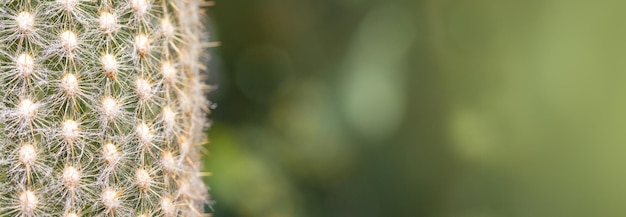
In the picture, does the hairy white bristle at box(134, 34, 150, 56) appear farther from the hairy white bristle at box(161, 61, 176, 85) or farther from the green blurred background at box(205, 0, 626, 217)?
the green blurred background at box(205, 0, 626, 217)

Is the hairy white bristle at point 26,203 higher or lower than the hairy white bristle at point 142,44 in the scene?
lower

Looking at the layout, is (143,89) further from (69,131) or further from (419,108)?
(419,108)

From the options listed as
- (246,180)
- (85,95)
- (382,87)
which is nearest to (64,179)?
(85,95)

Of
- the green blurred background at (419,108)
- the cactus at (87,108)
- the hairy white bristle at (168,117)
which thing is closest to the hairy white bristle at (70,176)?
the cactus at (87,108)

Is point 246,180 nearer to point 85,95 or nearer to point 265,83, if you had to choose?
point 265,83

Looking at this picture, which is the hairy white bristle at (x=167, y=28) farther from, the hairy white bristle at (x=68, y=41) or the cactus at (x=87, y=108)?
the hairy white bristle at (x=68, y=41)

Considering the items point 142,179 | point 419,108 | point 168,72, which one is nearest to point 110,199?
point 142,179
